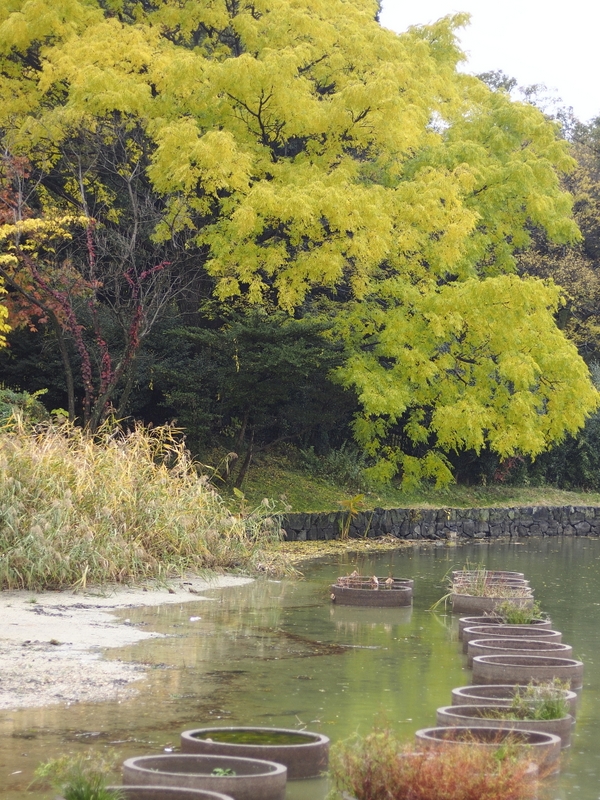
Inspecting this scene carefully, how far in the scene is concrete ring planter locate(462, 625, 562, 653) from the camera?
9555mm

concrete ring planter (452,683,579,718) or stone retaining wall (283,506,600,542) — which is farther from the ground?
stone retaining wall (283,506,600,542)

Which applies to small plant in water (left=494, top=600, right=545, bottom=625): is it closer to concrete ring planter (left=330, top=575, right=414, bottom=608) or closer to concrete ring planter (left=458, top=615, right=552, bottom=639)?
concrete ring planter (left=458, top=615, right=552, bottom=639)

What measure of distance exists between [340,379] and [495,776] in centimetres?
1622

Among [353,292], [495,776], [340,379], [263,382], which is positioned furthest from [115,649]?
[353,292]

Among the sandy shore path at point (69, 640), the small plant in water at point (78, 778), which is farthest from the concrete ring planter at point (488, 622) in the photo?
the small plant in water at point (78, 778)

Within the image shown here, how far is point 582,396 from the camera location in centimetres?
2316

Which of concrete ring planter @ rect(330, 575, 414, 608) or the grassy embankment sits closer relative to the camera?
concrete ring planter @ rect(330, 575, 414, 608)

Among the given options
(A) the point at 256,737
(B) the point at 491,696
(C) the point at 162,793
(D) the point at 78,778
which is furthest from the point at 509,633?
(D) the point at 78,778

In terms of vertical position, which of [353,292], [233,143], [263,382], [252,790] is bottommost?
[252,790]

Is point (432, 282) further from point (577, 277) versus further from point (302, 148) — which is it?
point (577, 277)

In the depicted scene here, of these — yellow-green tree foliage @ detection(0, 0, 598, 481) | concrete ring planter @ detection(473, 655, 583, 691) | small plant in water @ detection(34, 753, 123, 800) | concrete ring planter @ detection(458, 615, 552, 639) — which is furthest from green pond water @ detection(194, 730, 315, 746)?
yellow-green tree foliage @ detection(0, 0, 598, 481)

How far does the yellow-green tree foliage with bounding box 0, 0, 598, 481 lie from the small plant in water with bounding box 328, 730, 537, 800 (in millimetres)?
14435

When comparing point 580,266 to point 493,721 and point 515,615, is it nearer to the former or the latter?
point 515,615

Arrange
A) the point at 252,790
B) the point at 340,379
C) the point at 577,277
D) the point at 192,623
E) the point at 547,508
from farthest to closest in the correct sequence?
the point at 577,277, the point at 547,508, the point at 340,379, the point at 192,623, the point at 252,790
